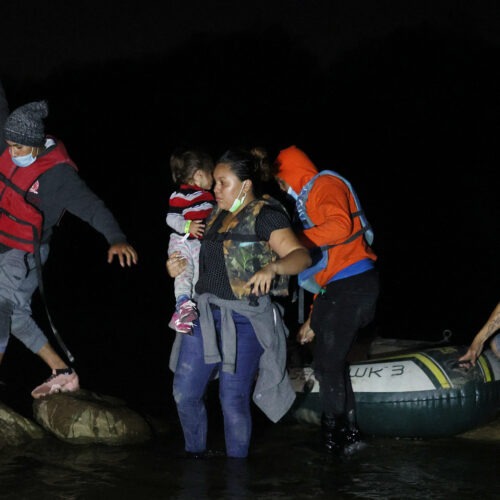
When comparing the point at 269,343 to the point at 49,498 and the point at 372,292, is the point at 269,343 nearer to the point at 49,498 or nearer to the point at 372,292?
the point at 372,292

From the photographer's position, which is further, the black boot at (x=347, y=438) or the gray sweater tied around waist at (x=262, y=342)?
the black boot at (x=347, y=438)

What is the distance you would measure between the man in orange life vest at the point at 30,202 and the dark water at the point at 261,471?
1.06m

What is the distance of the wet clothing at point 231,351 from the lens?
5477 mm

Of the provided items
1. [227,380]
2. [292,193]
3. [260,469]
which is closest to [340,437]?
[260,469]

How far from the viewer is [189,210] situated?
6.09 meters

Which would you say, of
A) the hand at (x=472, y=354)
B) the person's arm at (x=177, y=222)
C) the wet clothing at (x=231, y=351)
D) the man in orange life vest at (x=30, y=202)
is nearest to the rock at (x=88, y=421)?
the man in orange life vest at (x=30, y=202)

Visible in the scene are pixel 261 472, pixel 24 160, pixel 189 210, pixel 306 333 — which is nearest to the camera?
pixel 261 472

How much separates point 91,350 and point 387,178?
14130mm

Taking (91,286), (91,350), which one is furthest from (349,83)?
(91,350)

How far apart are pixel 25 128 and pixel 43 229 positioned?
69cm

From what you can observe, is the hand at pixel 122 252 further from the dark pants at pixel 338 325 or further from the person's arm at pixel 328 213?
the dark pants at pixel 338 325

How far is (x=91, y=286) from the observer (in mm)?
20625

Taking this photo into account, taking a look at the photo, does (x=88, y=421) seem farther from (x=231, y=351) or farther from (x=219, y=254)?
Answer: (x=219, y=254)

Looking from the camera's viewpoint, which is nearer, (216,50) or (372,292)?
(372,292)
